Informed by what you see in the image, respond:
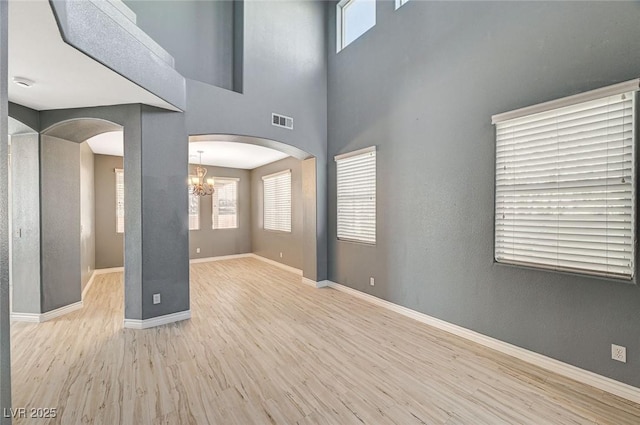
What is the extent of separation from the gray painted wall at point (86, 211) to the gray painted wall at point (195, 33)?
2185 millimetres

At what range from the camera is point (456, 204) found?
3.30 m

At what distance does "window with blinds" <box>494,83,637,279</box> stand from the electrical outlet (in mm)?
555

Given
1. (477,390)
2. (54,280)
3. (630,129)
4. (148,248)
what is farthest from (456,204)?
(54,280)

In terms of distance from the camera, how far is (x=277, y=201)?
7.44 metres

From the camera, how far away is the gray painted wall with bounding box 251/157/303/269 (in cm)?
659

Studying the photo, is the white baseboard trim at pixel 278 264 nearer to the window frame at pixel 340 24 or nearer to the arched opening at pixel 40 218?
the arched opening at pixel 40 218

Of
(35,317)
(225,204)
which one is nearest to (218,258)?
(225,204)

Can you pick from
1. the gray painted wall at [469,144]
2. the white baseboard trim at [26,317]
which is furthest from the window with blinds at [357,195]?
the white baseboard trim at [26,317]

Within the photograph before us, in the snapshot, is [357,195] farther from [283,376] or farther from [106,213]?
[106,213]

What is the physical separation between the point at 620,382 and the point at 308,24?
6.16m

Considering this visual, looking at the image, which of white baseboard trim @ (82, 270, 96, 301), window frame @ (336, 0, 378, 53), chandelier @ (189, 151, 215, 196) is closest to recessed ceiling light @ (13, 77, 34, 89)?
chandelier @ (189, 151, 215, 196)

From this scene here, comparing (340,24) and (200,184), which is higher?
(340,24)

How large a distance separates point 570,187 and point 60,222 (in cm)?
583

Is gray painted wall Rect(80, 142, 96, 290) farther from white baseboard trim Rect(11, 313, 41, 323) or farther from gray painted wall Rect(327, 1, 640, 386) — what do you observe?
gray painted wall Rect(327, 1, 640, 386)
